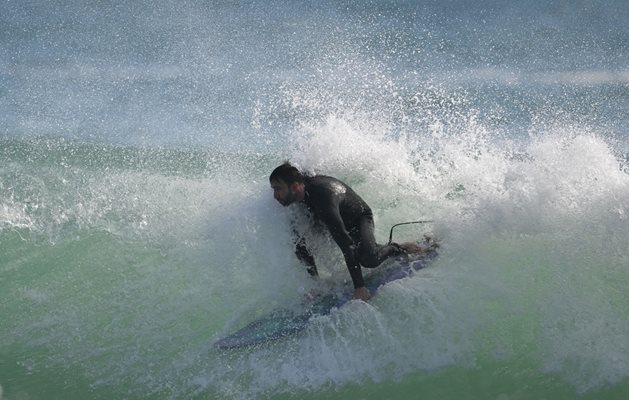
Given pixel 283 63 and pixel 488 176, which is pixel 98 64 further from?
pixel 488 176

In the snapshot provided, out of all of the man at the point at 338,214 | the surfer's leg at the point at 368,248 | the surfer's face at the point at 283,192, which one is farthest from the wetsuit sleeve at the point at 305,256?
the surfer's face at the point at 283,192

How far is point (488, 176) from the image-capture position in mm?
6672

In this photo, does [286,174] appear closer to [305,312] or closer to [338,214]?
[338,214]

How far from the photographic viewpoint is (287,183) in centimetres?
542

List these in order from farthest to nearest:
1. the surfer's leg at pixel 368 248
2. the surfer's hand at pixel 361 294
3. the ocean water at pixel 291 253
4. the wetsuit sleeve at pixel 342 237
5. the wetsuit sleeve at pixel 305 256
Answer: the wetsuit sleeve at pixel 305 256, the surfer's leg at pixel 368 248, the surfer's hand at pixel 361 294, the wetsuit sleeve at pixel 342 237, the ocean water at pixel 291 253

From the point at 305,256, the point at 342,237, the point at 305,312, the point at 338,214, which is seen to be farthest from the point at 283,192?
the point at 305,312

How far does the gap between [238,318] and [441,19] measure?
49.5ft

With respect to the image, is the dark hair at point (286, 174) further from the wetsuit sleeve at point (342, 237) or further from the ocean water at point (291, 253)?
the ocean water at point (291, 253)

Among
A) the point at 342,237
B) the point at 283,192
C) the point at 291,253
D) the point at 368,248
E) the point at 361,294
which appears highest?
the point at 283,192

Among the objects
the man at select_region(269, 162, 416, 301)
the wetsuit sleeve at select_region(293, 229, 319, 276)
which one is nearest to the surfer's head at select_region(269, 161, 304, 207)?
the man at select_region(269, 162, 416, 301)

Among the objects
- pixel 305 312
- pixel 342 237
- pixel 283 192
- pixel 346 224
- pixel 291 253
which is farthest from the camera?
pixel 291 253

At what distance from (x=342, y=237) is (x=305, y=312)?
81 cm

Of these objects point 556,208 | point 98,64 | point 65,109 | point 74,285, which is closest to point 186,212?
point 74,285

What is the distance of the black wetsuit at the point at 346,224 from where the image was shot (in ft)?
17.6
